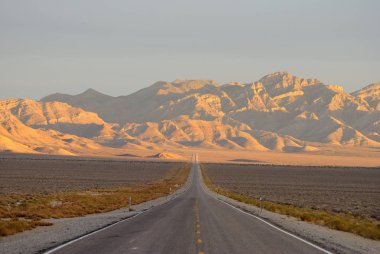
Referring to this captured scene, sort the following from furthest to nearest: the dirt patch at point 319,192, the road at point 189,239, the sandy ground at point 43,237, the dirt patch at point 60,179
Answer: the dirt patch at point 60,179 < the dirt patch at point 319,192 < the sandy ground at point 43,237 < the road at point 189,239

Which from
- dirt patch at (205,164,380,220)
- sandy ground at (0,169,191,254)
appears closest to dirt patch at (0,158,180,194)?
dirt patch at (205,164,380,220)

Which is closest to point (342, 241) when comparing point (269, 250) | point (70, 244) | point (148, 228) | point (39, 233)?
point (269, 250)

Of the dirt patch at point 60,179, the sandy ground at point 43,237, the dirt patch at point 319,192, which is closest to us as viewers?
the sandy ground at point 43,237

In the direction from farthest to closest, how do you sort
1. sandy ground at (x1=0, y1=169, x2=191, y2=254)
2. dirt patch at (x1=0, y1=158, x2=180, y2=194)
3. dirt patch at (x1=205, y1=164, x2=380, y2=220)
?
dirt patch at (x1=0, y1=158, x2=180, y2=194) < dirt patch at (x1=205, y1=164, x2=380, y2=220) < sandy ground at (x1=0, y1=169, x2=191, y2=254)

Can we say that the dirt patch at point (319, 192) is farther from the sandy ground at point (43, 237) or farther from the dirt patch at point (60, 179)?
the sandy ground at point (43, 237)

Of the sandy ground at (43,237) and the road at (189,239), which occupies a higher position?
the road at (189,239)

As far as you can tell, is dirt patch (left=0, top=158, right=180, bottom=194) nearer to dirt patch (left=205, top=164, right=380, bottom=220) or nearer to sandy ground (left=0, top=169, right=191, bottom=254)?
dirt patch (left=205, top=164, right=380, bottom=220)

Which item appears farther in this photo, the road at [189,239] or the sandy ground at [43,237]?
the sandy ground at [43,237]

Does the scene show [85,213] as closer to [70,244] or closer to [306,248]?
[70,244]

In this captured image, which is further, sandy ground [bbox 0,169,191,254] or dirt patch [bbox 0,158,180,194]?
dirt patch [bbox 0,158,180,194]

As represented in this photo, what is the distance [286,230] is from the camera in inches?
1126

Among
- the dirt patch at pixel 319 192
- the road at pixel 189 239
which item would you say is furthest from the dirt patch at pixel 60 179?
the road at pixel 189 239

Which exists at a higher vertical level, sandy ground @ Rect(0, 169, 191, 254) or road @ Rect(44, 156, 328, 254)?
road @ Rect(44, 156, 328, 254)

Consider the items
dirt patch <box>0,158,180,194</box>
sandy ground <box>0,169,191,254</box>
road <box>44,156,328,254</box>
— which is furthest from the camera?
dirt patch <box>0,158,180,194</box>
